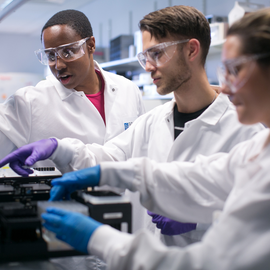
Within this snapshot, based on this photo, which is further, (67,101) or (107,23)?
(107,23)

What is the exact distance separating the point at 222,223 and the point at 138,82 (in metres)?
3.49

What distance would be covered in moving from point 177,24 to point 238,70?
0.74m

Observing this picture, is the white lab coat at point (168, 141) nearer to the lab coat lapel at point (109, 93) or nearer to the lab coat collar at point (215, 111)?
the lab coat collar at point (215, 111)

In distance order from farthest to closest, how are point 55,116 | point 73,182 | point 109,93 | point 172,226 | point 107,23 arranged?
point 107,23 → point 109,93 → point 55,116 → point 172,226 → point 73,182

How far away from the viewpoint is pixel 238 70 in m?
0.83

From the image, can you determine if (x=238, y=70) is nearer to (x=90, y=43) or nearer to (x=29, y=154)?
(x=29, y=154)

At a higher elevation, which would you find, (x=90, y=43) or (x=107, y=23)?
(x=90, y=43)

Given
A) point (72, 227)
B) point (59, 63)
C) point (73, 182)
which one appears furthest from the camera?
point (59, 63)

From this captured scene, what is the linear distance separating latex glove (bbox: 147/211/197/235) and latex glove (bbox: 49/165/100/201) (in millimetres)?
420

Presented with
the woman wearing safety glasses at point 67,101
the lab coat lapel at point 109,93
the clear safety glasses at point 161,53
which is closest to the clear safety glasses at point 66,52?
the woman wearing safety glasses at point 67,101

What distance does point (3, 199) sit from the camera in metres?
1.08

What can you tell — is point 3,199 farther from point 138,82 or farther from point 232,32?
point 138,82

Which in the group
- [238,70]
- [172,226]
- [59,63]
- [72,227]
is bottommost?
[172,226]

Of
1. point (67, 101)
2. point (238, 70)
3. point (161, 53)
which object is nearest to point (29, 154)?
point (67, 101)
